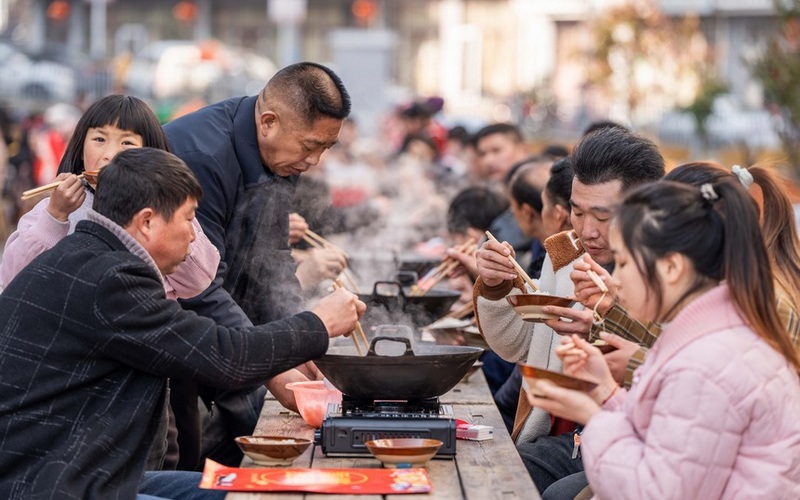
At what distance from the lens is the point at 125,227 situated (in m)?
2.91

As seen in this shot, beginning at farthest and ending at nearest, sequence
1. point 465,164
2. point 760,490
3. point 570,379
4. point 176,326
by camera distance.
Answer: point 465,164, point 176,326, point 570,379, point 760,490

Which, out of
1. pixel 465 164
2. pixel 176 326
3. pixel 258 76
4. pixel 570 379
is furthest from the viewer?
pixel 258 76

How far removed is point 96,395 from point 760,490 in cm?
157

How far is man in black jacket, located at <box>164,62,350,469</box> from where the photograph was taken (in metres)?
4.39

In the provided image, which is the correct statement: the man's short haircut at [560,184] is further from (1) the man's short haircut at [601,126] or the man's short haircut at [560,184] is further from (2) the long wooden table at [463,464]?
(2) the long wooden table at [463,464]

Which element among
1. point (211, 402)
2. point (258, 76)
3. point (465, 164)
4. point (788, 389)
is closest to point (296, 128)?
point (211, 402)

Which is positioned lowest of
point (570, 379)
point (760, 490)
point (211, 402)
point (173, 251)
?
point (211, 402)

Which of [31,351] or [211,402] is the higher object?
[31,351]

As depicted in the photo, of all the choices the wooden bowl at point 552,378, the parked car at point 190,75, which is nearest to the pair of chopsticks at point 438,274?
the wooden bowl at point 552,378

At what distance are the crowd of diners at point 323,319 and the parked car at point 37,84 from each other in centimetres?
2583

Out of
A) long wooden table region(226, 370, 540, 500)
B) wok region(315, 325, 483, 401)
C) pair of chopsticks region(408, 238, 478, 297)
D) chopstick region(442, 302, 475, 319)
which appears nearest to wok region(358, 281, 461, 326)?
pair of chopsticks region(408, 238, 478, 297)

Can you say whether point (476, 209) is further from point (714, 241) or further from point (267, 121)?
point (714, 241)

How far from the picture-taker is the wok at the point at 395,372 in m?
3.17

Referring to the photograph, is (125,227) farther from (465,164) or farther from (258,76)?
(258,76)
